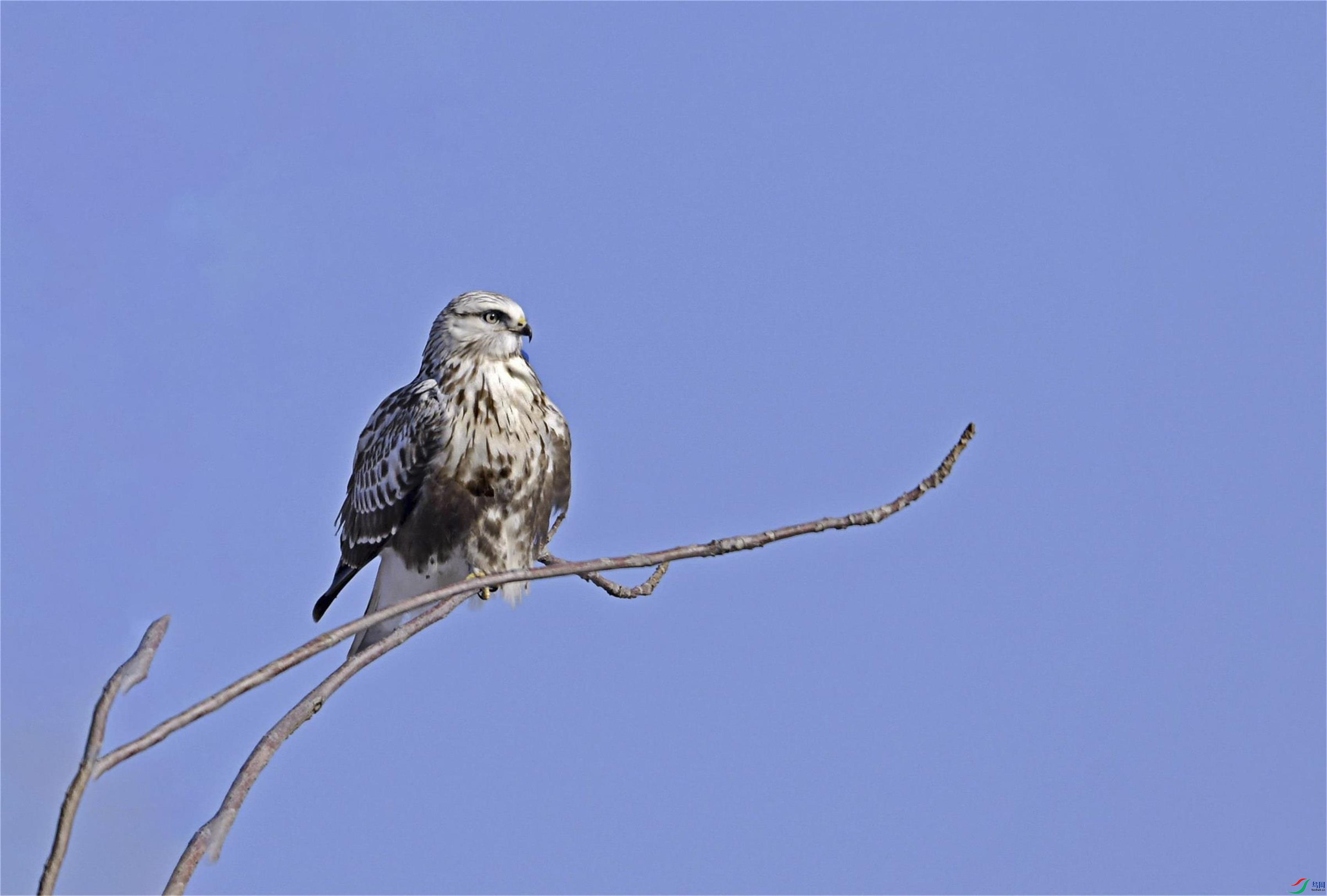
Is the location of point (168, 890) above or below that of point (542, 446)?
below

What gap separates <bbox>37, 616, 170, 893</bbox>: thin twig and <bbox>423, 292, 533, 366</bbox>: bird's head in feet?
17.7

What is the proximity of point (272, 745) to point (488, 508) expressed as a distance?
473cm

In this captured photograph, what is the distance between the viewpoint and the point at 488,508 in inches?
377

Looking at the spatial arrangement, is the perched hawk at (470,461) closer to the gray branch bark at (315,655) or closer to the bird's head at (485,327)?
the bird's head at (485,327)

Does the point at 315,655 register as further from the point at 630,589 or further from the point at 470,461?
the point at 470,461

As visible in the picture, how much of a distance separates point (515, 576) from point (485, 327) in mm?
5013

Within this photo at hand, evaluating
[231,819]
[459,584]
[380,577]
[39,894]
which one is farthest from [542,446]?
[39,894]

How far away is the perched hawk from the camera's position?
9586 mm

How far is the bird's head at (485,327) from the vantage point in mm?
9781

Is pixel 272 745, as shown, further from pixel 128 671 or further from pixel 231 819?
pixel 128 671

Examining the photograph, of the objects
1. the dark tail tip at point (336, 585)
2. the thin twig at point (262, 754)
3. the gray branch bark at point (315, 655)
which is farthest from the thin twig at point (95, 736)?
the dark tail tip at point (336, 585)

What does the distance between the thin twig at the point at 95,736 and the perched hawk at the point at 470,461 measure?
482cm

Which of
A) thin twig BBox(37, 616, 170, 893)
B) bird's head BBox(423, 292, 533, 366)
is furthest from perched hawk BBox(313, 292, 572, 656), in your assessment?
thin twig BBox(37, 616, 170, 893)

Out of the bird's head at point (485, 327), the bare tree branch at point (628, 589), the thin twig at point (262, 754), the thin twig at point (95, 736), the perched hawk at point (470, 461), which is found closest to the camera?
the thin twig at point (95, 736)
